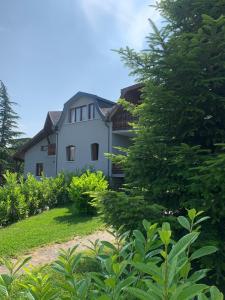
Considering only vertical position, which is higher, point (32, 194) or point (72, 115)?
point (72, 115)

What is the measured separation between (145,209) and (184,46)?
2493 mm

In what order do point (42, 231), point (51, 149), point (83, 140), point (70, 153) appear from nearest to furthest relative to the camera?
point (42, 231), point (83, 140), point (70, 153), point (51, 149)

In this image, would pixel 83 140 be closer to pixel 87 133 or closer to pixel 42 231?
pixel 87 133

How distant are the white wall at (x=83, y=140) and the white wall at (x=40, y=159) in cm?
289

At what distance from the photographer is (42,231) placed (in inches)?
427

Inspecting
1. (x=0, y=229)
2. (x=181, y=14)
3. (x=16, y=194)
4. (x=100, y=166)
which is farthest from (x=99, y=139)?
(x=181, y=14)

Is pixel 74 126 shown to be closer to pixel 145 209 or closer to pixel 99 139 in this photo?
pixel 99 139

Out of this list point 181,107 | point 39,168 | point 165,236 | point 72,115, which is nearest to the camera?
point 165,236

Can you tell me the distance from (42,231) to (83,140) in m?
14.1

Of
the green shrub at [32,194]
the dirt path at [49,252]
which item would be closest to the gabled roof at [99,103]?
the green shrub at [32,194]

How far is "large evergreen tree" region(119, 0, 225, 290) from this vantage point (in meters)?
4.98

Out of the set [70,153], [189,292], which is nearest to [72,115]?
[70,153]

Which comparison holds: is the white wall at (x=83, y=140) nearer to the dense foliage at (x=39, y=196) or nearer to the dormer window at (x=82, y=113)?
the dormer window at (x=82, y=113)

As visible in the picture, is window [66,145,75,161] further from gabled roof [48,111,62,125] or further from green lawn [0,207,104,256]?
green lawn [0,207,104,256]
